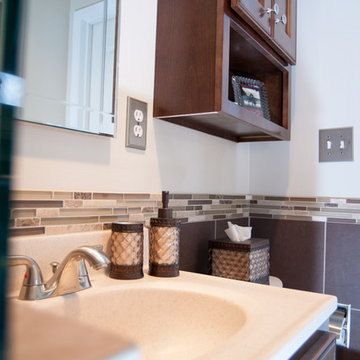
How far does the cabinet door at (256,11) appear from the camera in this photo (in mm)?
1136

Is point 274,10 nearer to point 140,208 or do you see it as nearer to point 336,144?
point 336,144

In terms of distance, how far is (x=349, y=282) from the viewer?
158 centimetres

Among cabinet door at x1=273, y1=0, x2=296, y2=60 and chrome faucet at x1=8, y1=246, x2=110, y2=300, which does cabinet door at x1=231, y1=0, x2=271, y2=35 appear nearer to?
cabinet door at x1=273, y1=0, x2=296, y2=60

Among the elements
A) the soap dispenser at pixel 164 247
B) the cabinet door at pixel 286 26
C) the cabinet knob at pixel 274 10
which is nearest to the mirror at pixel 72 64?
the soap dispenser at pixel 164 247

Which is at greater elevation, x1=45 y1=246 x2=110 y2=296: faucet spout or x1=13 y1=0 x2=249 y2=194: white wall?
x1=13 y1=0 x2=249 y2=194: white wall

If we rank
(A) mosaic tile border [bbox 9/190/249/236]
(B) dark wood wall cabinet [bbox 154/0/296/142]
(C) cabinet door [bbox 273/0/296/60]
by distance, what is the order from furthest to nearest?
(C) cabinet door [bbox 273/0/296/60], (B) dark wood wall cabinet [bbox 154/0/296/142], (A) mosaic tile border [bbox 9/190/249/236]

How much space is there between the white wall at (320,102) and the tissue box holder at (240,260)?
47cm

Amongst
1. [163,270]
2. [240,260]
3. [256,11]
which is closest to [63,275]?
[163,270]

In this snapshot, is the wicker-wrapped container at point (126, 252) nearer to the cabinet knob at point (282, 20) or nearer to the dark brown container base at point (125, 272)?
the dark brown container base at point (125, 272)

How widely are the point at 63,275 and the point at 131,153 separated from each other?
0.47 meters

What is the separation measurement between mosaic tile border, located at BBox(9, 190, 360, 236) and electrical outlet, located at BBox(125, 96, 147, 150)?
0.53 ft

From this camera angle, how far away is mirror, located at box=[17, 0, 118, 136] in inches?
33.6

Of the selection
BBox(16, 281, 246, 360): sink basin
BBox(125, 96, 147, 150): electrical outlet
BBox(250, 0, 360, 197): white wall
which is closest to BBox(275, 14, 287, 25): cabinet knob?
BBox(250, 0, 360, 197): white wall

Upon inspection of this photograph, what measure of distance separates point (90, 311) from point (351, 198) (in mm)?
1246
